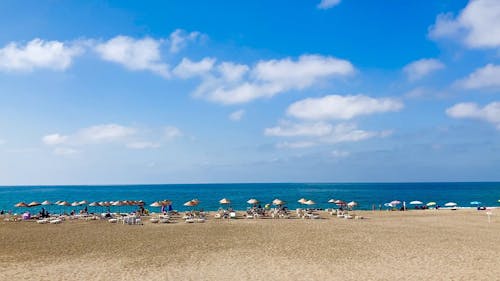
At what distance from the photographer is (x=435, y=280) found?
12961 mm

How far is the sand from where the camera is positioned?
546 inches

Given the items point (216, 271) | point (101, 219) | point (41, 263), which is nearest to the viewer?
point (216, 271)

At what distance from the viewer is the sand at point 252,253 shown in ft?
45.5

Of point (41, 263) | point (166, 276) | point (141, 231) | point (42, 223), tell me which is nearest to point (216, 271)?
point (166, 276)

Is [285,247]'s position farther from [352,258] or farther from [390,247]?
[390,247]

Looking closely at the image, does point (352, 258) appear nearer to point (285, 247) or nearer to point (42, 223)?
point (285, 247)

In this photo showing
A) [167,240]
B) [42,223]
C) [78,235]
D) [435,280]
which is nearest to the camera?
[435,280]

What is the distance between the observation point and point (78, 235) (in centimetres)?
2308

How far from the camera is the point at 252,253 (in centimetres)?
1747

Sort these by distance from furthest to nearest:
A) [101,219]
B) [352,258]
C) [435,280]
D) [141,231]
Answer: [101,219], [141,231], [352,258], [435,280]

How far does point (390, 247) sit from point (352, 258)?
331 cm

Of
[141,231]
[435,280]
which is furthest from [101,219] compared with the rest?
[435,280]

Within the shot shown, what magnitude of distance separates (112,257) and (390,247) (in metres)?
12.6

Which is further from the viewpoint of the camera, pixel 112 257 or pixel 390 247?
pixel 390 247
